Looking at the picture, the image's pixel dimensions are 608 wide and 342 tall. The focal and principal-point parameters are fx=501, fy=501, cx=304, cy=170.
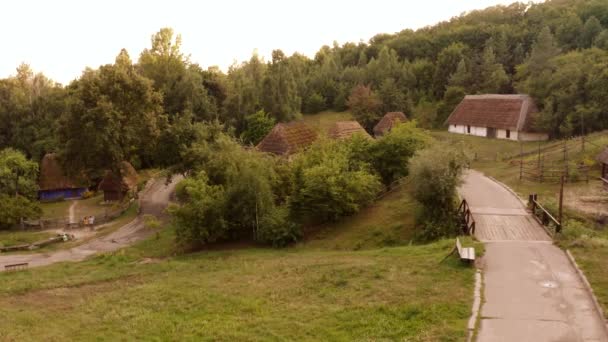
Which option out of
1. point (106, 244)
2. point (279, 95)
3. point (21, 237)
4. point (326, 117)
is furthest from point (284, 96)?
point (21, 237)

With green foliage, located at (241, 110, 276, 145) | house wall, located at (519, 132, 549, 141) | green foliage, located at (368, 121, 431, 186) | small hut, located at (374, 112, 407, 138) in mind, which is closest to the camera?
green foliage, located at (368, 121, 431, 186)

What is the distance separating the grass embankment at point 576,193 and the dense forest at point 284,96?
14.2ft

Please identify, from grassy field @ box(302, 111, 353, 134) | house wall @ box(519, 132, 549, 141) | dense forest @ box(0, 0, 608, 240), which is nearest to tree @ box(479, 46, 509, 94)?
dense forest @ box(0, 0, 608, 240)

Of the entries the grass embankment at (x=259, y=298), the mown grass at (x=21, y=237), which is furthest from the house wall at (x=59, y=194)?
the grass embankment at (x=259, y=298)

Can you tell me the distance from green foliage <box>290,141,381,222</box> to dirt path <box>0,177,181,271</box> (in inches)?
429

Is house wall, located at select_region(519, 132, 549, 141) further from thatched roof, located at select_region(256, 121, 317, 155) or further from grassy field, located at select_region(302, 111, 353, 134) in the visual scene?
grassy field, located at select_region(302, 111, 353, 134)

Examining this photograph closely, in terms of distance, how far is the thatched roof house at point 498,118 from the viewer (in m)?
40.6

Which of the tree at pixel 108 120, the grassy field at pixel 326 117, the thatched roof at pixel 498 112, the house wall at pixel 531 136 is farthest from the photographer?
the grassy field at pixel 326 117

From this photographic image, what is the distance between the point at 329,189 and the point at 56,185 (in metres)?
29.5

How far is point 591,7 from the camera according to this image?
200ft

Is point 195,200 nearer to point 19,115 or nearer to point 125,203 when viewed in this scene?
point 125,203

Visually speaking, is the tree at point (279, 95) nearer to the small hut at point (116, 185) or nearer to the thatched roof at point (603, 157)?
the small hut at point (116, 185)

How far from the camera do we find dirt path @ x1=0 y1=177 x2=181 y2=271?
26.0 m

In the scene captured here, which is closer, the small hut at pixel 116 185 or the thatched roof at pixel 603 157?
the thatched roof at pixel 603 157
